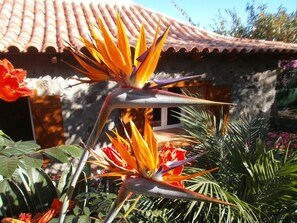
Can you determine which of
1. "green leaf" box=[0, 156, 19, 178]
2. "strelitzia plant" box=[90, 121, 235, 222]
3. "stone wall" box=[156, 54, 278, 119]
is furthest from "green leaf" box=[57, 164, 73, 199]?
"stone wall" box=[156, 54, 278, 119]

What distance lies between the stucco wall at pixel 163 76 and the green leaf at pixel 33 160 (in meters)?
1.93

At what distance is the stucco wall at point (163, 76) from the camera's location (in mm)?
3404

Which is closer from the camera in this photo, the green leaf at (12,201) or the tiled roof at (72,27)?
the green leaf at (12,201)

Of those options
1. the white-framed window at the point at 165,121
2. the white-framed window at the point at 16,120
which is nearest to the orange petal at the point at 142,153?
the white-framed window at the point at 16,120

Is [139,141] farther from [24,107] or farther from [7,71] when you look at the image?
[24,107]

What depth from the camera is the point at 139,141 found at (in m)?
0.52

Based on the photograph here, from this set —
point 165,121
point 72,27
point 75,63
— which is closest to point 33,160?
point 75,63

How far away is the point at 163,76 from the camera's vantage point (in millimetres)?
4188

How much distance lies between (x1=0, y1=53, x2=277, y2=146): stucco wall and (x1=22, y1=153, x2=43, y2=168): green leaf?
1.93 meters

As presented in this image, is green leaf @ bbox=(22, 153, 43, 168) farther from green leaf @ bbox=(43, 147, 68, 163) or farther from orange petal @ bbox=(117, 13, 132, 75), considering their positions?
orange petal @ bbox=(117, 13, 132, 75)

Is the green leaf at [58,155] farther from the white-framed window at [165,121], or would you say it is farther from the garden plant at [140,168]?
the white-framed window at [165,121]

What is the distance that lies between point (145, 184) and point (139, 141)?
0.09 metres

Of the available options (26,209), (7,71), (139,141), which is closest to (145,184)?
(139,141)

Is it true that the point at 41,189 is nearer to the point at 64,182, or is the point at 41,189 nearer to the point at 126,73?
the point at 64,182
